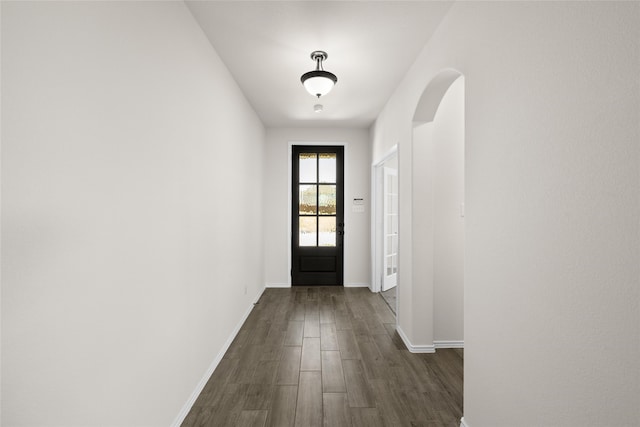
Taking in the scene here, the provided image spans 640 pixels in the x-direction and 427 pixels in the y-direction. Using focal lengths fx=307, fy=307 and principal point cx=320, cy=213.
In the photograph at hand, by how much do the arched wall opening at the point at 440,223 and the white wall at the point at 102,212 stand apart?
1.88 m

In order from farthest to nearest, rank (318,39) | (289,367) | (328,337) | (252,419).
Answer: (328,337) < (289,367) < (318,39) < (252,419)

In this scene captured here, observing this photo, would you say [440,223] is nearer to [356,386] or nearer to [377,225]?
[356,386]

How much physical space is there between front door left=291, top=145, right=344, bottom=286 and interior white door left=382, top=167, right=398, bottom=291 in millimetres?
752

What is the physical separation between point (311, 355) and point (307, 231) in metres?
2.71

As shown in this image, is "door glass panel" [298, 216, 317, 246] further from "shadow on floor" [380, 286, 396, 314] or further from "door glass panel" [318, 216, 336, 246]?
"shadow on floor" [380, 286, 396, 314]

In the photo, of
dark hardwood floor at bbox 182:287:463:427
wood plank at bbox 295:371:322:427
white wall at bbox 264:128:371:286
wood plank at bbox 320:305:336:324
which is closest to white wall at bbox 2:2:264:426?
dark hardwood floor at bbox 182:287:463:427

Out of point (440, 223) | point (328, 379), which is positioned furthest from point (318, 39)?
point (328, 379)

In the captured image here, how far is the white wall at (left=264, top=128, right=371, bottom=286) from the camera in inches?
206

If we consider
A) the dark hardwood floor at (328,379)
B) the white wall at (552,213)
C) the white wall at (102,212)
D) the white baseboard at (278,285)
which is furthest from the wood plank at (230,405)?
the white baseboard at (278,285)

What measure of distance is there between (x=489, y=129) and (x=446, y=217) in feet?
4.90

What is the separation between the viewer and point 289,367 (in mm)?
2562

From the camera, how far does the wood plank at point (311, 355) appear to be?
2.57 metres

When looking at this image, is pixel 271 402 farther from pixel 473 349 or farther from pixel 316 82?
pixel 316 82

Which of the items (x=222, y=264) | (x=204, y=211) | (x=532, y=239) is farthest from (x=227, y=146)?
(x=532, y=239)
